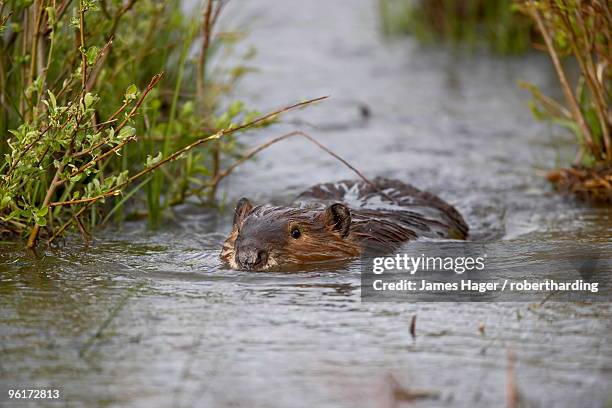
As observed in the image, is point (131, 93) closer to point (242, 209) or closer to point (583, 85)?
point (242, 209)

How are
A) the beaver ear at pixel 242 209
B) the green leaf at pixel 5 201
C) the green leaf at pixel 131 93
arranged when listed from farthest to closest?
the beaver ear at pixel 242 209
the green leaf at pixel 5 201
the green leaf at pixel 131 93

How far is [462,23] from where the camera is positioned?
1109 centimetres

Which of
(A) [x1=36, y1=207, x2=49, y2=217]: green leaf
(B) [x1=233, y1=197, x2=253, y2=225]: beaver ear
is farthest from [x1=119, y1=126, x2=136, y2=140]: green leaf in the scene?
(B) [x1=233, y1=197, x2=253, y2=225]: beaver ear

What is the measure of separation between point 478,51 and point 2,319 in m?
8.07

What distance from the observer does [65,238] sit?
4.81 m

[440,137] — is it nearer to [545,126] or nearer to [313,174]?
[545,126]

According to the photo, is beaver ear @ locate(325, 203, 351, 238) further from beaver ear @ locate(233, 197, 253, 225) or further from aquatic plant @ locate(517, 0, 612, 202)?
aquatic plant @ locate(517, 0, 612, 202)

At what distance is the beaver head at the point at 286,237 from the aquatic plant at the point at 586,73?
1515 mm

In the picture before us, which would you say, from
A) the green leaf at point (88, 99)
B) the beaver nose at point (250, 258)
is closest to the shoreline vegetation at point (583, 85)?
the beaver nose at point (250, 258)

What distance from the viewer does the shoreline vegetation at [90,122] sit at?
161 inches

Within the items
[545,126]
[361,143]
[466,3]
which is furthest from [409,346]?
[466,3]

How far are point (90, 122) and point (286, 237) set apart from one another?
0.87 metres

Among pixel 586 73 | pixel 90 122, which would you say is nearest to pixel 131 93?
pixel 90 122

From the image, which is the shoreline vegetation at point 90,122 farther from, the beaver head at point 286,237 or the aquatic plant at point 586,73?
the aquatic plant at point 586,73
